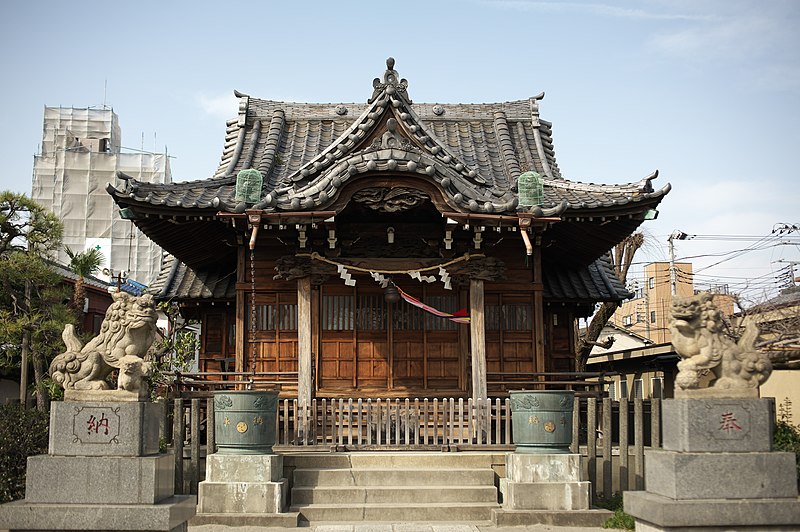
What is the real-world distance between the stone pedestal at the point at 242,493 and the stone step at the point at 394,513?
0.47 m

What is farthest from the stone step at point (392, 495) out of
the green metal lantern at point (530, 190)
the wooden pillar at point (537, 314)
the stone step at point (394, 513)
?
the green metal lantern at point (530, 190)

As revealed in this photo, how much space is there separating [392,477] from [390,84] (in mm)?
7138

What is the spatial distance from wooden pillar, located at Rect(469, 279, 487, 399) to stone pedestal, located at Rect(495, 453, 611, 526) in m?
2.88

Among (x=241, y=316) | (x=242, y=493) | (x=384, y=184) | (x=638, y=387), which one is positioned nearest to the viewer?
(x=242, y=493)

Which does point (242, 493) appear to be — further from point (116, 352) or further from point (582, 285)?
point (582, 285)

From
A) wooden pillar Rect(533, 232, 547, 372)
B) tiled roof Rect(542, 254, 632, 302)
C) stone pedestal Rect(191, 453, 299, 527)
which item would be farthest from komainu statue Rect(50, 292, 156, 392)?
tiled roof Rect(542, 254, 632, 302)

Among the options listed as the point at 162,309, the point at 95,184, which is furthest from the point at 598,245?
the point at 95,184

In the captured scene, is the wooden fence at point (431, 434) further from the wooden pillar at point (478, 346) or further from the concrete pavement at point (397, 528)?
the concrete pavement at point (397, 528)

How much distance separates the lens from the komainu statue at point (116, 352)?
8359 millimetres

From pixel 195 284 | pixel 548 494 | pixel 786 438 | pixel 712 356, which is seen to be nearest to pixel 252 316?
pixel 195 284

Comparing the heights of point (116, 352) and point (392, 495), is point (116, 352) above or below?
above

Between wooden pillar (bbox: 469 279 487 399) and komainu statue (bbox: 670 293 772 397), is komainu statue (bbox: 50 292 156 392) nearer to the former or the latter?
komainu statue (bbox: 670 293 772 397)

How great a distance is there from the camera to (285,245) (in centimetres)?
1513

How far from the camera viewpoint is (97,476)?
26.4ft
